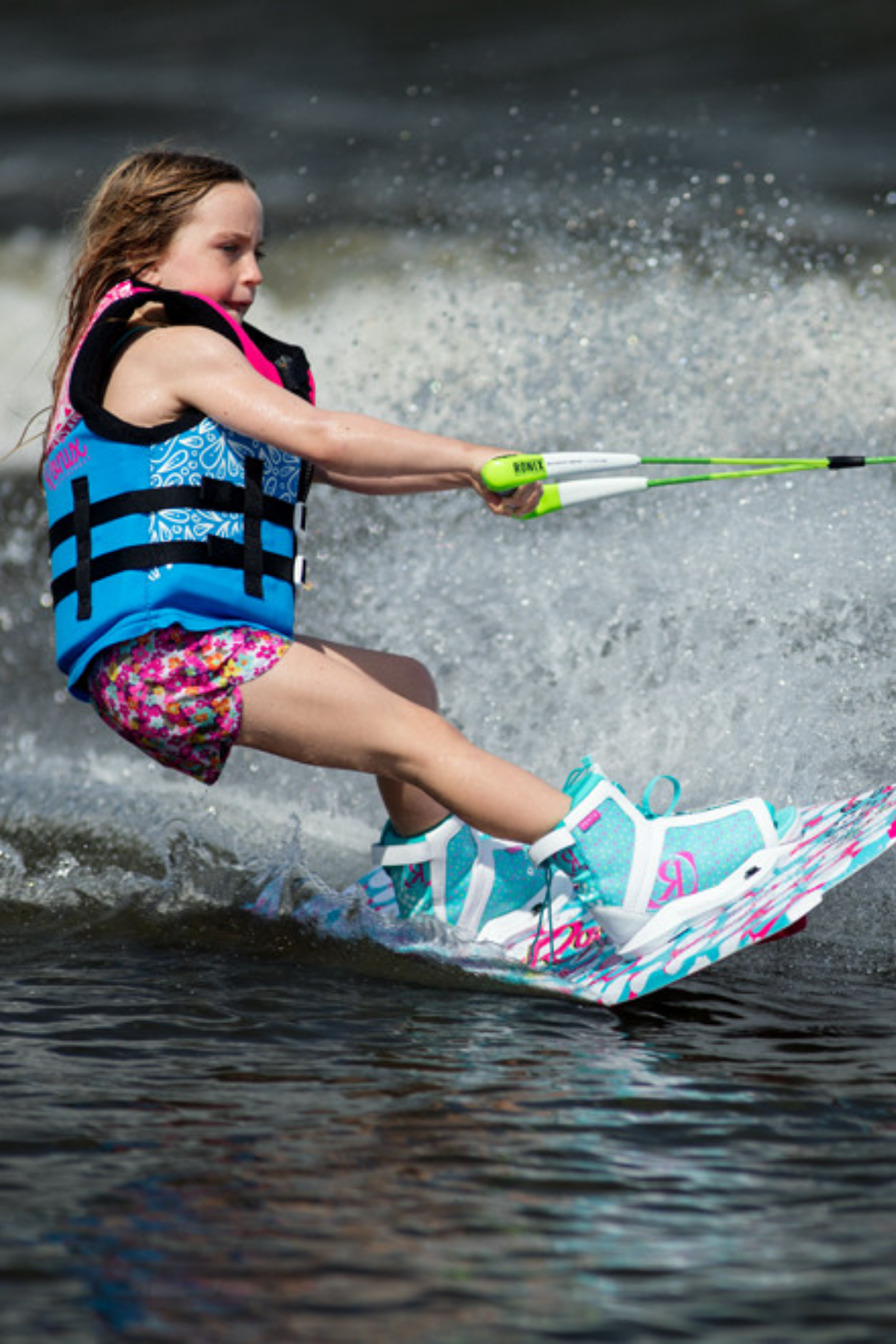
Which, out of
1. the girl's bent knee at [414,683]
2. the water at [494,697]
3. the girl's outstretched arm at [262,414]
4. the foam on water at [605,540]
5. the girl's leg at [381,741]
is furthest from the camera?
the foam on water at [605,540]

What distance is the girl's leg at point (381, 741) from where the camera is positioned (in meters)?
2.89

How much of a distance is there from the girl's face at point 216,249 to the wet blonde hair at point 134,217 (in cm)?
2

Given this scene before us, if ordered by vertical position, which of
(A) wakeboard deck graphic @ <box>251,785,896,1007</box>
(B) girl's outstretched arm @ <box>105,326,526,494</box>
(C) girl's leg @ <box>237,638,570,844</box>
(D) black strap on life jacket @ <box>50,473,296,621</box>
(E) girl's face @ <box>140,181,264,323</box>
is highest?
(E) girl's face @ <box>140,181,264,323</box>

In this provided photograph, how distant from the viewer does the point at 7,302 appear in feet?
23.8

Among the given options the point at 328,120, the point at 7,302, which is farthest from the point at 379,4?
the point at 7,302

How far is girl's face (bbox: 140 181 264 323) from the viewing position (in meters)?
3.02

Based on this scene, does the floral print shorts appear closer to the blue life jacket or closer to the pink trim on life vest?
the blue life jacket

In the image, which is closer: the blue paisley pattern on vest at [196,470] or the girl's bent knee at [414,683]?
the blue paisley pattern on vest at [196,470]

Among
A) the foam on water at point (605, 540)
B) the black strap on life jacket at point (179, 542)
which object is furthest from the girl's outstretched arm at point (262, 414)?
the foam on water at point (605, 540)

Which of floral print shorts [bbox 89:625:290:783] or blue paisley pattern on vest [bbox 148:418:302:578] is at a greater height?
blue paisley pattern on vest [bbox 148:418:302:578]

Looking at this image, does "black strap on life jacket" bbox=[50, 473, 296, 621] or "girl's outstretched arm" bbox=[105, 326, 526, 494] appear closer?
"girl's outstretched arm" bbox=[105, 326, 526, 494]

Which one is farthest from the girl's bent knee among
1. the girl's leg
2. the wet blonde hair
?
the wet blonde hair

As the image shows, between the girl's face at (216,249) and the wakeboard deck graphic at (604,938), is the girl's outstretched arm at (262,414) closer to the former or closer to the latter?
the girl's face at (216,249)

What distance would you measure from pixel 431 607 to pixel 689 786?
1.17 m
